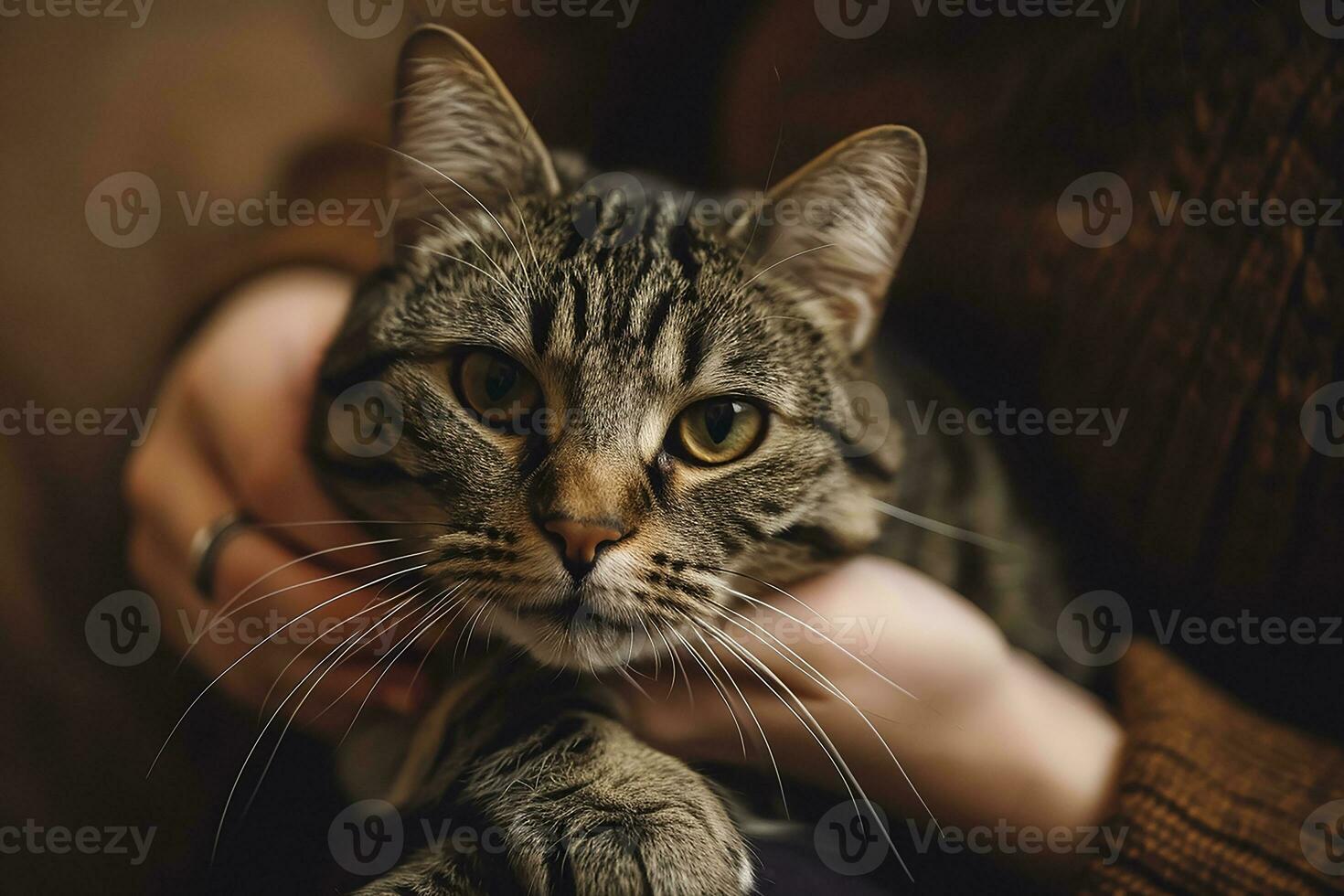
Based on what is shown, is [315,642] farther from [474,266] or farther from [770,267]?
[770,267]

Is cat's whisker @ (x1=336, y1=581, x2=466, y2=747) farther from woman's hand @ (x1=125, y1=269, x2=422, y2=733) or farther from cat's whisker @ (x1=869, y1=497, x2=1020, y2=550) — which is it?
cat's whisker @ (x1=869, y1=497, x2=1020, y2=550)

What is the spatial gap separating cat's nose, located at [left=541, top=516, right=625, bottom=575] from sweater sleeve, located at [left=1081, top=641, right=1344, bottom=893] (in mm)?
378

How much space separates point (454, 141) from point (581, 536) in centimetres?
28

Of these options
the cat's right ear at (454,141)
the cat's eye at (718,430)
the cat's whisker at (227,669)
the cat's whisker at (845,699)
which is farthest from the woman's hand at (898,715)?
the cat's right ear at (454,141)

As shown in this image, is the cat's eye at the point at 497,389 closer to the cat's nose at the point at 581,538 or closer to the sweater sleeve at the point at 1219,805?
the cat's nose at the point at 581,538

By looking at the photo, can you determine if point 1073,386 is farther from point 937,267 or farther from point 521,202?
point 521,202

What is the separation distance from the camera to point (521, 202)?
54 centimetres

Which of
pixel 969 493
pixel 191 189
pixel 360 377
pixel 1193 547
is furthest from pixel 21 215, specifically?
pixel 1193 547

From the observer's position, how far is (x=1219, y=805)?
524 mm

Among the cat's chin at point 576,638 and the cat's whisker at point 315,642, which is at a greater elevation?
the cat's chin at point 576,638

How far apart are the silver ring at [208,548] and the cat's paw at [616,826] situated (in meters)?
0.26

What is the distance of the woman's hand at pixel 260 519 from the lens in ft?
1.81

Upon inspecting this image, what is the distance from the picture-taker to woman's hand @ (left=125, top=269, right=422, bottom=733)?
0.55m

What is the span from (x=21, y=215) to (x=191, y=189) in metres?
0.11
